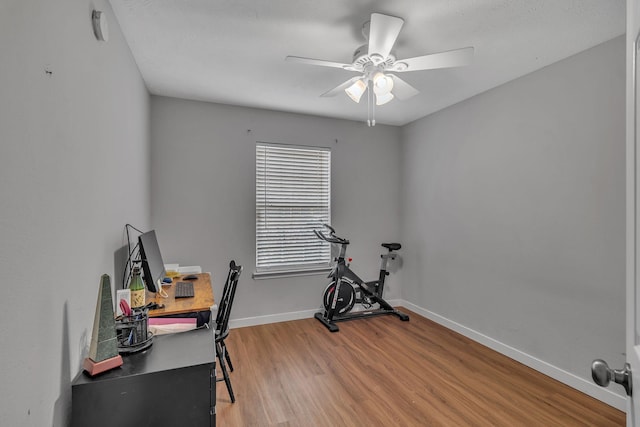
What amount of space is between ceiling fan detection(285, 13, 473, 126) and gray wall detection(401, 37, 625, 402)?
3.74ft

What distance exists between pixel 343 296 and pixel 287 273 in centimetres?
73

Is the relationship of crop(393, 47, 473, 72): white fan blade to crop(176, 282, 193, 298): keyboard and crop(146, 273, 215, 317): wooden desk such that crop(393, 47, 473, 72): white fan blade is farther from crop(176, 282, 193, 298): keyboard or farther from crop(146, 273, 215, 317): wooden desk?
crop(176, 282, 193, 298): keyboard

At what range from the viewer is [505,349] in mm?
2939

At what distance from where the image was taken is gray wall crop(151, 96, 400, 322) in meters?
3.35

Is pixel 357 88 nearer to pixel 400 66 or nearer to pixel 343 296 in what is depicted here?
pixel 400 66

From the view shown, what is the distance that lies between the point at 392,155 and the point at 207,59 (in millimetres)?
2748

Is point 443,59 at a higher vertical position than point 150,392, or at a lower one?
higher

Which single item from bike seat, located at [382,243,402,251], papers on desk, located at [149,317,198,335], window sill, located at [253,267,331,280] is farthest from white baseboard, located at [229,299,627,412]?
papers on desk, located at [149,317,198,335]

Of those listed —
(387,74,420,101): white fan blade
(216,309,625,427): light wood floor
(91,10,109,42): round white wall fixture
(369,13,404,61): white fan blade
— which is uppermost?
(369,13,404,61): white fan blade

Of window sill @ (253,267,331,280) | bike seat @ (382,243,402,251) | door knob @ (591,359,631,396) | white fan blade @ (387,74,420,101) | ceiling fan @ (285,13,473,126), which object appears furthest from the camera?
bike seat @ (382,243,402,251)

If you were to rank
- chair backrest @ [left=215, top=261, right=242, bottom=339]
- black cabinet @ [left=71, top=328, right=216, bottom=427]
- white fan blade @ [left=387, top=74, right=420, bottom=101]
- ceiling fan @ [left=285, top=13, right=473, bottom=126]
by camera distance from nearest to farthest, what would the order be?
black cabinet @ [left=71, top=328, right=216, bottom=427]
ceiling fan @ [left=285, top=13, right=473, bottom=126]
chair backrest @ [left=215, top=261, right=242, bottom=339]
white fan blade @ [left=387, top=74, right=420, bottom=101]

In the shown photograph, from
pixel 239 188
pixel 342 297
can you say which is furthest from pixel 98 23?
pixel 342 297

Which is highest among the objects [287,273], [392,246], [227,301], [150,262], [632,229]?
[632,229]

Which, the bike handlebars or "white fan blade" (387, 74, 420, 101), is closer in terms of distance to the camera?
"white fan blade" (387, 74, 420, 101)
